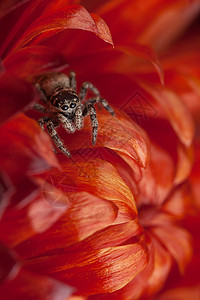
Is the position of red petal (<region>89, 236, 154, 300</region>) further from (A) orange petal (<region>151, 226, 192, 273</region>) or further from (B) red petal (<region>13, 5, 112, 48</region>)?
(B) red petal (<region>13, 5, 112, 48</region>)

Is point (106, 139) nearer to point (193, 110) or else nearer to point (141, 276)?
point (141, 276)

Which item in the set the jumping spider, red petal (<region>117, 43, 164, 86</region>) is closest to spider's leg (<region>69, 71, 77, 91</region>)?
the jumping spider

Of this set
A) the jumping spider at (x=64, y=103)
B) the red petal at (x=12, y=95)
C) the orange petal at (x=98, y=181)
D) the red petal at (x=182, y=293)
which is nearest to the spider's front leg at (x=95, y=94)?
the jumping spider at (x=64, y=103)

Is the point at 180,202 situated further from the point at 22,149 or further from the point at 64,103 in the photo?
the point at 22,149

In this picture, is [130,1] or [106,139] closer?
[106,139]

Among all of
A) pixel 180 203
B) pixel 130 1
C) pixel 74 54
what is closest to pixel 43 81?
pixel 74 54

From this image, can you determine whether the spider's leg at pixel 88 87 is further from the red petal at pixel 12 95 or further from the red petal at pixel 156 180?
the red petal at pixel 12 95

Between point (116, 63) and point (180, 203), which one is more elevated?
point (116, 63)

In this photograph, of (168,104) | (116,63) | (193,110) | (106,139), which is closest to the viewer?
(106,139)
